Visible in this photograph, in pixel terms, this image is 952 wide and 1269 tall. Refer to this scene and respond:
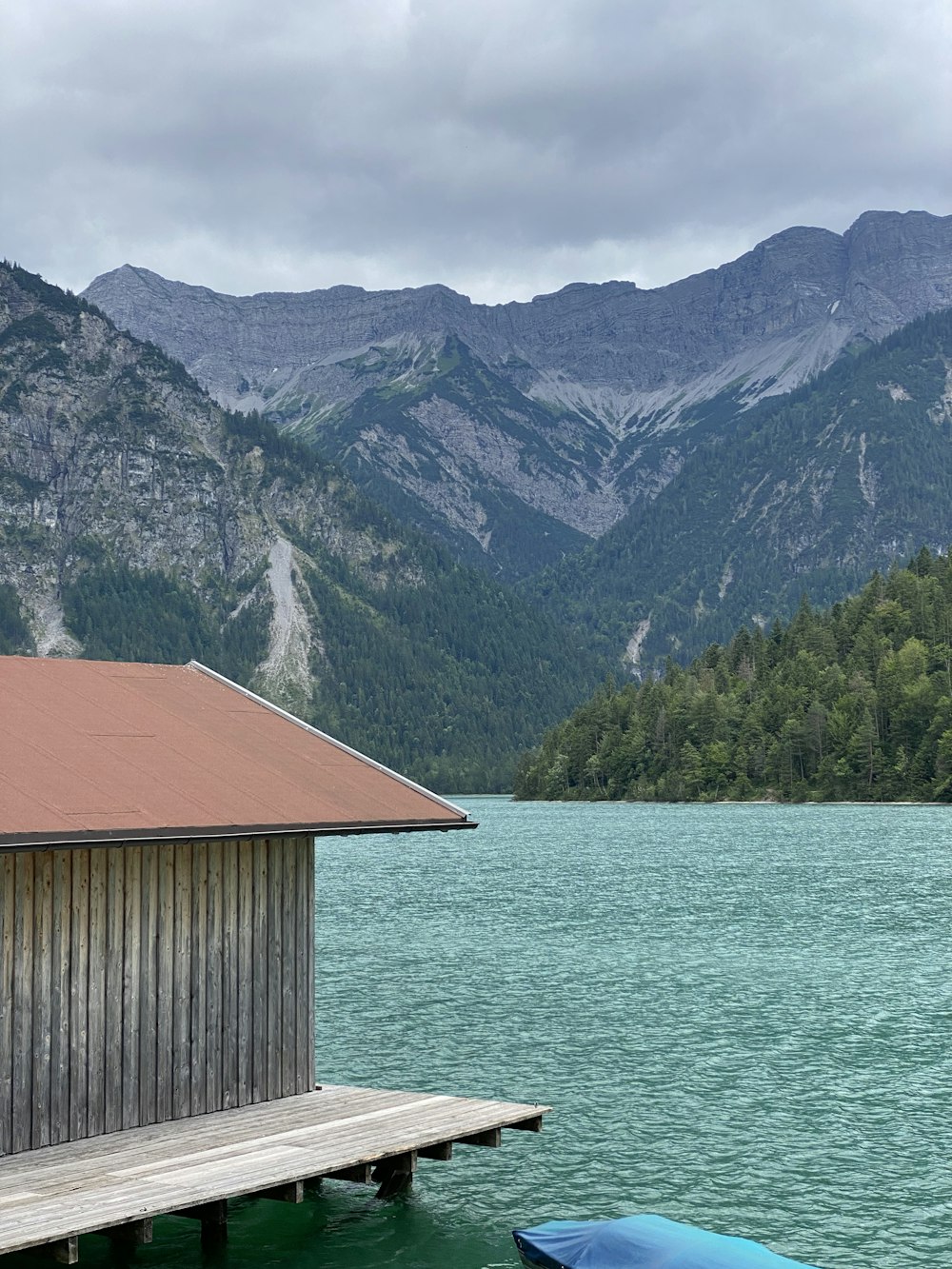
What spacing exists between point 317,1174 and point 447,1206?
4751 mm

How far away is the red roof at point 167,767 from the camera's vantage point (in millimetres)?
18016

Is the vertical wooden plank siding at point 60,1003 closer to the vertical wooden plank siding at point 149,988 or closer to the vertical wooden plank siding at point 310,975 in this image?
the vertical wooden plank siding at point 149,988

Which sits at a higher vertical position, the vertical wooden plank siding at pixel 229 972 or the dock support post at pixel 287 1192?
the vertical wooden plank siding at pixel 229 972

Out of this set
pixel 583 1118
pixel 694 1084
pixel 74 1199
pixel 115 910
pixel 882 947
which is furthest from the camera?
pixel 882 947

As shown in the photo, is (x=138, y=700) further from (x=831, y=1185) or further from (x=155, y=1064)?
(x=831, y=1185)

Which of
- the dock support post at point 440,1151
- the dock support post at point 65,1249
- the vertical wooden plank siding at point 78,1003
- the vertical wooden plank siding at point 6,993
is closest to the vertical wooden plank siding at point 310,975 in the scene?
the dock support post at point 440,1151

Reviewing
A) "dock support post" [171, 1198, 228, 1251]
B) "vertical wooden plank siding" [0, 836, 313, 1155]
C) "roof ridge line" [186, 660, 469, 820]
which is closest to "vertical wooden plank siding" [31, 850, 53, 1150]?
"vertical wooden plank siding" [0, 836, 313, 1155]

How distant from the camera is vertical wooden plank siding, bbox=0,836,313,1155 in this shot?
17.9 meters

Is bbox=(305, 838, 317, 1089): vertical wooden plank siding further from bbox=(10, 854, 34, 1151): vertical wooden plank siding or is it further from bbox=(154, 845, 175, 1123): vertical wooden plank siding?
bbox=(10, 854, 34, 1151): vertical wooden plank siding

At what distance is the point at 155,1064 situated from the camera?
1930 centimetres

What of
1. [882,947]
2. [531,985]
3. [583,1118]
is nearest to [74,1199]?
[583,1118]

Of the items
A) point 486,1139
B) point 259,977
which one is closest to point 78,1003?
point 259,977

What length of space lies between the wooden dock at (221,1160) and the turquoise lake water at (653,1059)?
1.37 meters

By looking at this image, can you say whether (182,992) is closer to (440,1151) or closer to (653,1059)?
(440,1151)
